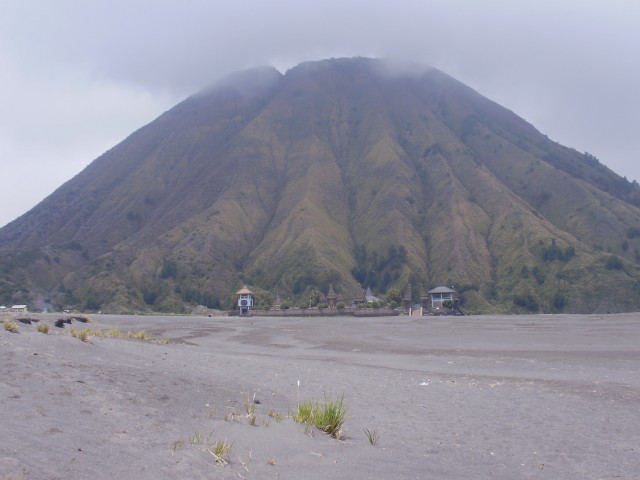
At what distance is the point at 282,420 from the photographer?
32.5ft

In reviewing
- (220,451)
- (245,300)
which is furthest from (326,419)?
(245,300)

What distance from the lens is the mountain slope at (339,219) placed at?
335 ft

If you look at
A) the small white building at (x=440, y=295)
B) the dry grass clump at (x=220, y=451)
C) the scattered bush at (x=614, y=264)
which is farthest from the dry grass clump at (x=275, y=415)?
the scattered bush at (x=614, y=264)

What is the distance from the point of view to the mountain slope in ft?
335

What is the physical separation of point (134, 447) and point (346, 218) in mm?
127132

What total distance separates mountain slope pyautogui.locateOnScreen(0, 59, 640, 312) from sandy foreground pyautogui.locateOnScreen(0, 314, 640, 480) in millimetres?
74758

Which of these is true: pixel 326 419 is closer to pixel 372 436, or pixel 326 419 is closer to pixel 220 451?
pixel 372 436

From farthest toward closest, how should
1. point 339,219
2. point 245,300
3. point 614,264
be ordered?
point 339,219 → point 245,300 → point 614,264

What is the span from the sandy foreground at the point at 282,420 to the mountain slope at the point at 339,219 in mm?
74758

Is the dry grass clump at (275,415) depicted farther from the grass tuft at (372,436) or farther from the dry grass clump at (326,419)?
the grass tuft at (372,436)

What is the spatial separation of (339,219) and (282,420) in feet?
401

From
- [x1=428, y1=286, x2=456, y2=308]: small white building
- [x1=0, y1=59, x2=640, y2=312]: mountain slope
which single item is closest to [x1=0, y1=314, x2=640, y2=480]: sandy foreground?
[x1=428, y1=286, x2=456, y2=308]: small white building

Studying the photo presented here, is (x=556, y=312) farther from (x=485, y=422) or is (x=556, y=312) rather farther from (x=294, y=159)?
(x=294, y=159)

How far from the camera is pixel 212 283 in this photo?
11025 centimetres
